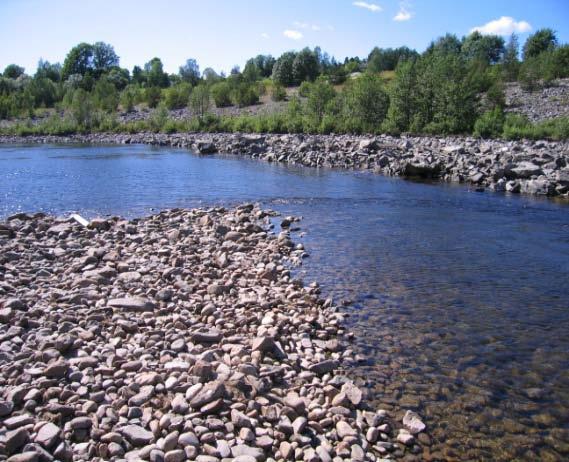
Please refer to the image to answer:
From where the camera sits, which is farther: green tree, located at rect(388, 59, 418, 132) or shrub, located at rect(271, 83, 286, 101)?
shrub, located at rect(271, 83, 286, 101)

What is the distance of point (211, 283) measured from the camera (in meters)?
12.2

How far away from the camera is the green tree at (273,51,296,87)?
120 metres

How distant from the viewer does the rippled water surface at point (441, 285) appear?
732 centimetres

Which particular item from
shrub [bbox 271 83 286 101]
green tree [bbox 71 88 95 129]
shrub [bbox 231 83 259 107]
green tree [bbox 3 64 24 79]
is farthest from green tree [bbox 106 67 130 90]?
shrub [bbox 271 83 286 101]

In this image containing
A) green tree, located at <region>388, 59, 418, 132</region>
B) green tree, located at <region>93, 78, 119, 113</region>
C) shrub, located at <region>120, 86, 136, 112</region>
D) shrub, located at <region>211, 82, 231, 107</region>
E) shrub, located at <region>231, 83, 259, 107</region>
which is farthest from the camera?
shrub, located at <region>120, 86, 136, 112</region>

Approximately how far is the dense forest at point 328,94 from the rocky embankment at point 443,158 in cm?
690

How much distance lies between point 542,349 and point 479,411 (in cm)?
287

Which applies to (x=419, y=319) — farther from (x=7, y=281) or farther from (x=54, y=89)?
(x=54, y=89)

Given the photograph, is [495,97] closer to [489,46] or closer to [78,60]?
[489,46]

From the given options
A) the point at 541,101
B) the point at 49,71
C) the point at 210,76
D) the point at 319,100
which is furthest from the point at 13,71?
the point at 541,101

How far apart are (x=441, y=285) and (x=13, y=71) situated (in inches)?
7391

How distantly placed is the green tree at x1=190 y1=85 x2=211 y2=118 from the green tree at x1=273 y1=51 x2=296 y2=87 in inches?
1451

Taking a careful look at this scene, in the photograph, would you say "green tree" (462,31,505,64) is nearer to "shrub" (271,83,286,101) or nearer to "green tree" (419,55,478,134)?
"shrub" (271,83,286,101)

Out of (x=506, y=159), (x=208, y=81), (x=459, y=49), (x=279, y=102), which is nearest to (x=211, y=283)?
(x=506, y=159)
